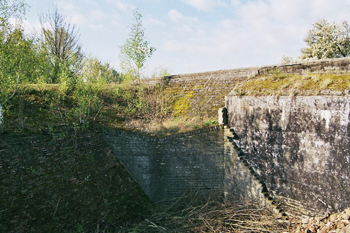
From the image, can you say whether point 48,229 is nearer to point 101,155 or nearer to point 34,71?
point 101,155

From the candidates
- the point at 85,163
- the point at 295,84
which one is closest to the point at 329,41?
the point at 295,84

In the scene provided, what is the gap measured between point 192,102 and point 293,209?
20.9 ft

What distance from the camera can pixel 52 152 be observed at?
8.03 m

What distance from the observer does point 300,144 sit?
7.60 metres

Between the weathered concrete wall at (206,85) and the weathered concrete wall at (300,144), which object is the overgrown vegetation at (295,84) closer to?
the weathered concrete wall at (300,144)

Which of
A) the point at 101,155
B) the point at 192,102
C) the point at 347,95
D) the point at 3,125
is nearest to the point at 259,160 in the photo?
the point at 347,95

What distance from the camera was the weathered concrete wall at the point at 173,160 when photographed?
948 centimetres

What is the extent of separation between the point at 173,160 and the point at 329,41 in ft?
60.7

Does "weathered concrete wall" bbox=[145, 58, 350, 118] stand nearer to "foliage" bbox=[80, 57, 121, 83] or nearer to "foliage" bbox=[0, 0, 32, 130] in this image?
"foliage" bbox=[80, 57, 121, 83]

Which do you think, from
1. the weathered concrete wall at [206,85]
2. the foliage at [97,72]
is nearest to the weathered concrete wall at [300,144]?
the weathered concrete wall at [206,85]

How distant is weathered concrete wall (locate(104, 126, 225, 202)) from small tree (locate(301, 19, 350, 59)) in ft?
50.7

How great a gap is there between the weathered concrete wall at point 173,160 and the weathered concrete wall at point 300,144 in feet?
4.00

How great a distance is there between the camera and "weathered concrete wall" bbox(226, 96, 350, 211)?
6695 millimetres

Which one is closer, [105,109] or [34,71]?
[34,71]
